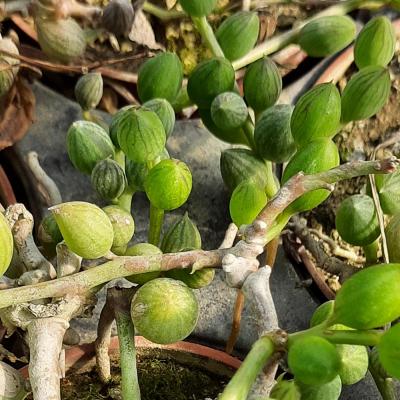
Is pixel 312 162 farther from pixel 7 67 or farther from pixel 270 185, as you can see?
pixel 7 67

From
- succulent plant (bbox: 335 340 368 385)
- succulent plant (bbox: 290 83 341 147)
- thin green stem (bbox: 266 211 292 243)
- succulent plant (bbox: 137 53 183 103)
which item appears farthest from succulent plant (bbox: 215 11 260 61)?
succulent plant (bbox: 335 340 368 385)

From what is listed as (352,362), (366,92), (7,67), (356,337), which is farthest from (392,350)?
(7,67)

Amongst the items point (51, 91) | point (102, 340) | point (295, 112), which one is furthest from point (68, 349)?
point (51, 91)

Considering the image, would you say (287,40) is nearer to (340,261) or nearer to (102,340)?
(340,261)

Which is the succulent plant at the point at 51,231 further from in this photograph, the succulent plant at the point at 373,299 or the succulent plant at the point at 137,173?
the succulent plant at the point at 373,299

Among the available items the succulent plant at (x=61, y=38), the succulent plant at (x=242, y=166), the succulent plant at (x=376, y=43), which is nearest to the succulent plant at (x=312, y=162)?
the succulent plant at (x=242, y=166)

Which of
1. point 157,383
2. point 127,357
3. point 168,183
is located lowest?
point 157,383

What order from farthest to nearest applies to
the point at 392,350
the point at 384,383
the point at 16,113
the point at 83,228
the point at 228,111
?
the point at 16,113 → the point at 228,111 → the point at 384,383 → the point at 83,228 → the point at 392,350
